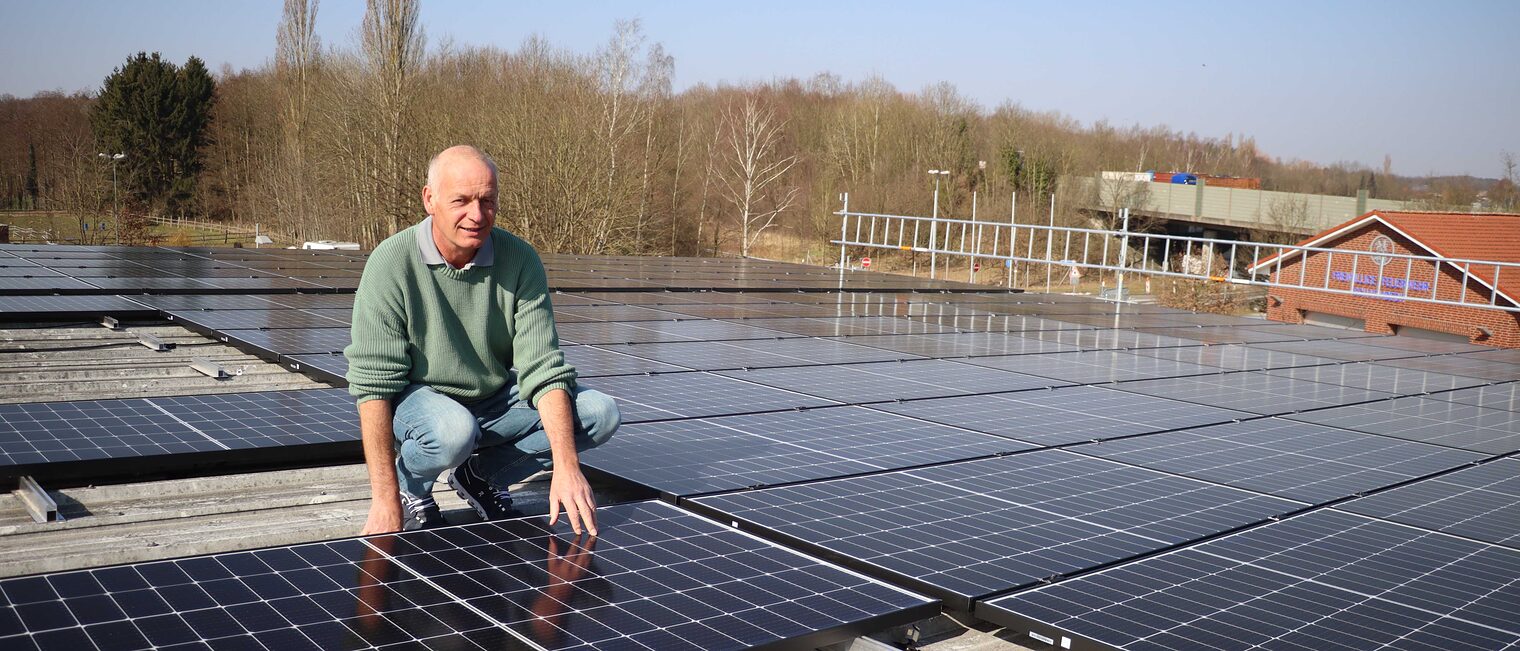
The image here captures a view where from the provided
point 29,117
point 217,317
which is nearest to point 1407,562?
point 217,317

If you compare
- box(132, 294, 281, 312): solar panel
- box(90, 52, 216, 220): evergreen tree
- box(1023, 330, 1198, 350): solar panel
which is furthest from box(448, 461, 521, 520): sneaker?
box(90, 52, 216, 220): evergreen tree

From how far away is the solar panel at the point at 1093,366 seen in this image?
27.4 feet

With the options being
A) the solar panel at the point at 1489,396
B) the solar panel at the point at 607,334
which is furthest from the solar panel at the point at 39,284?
the solar panel at the point at 1489,396

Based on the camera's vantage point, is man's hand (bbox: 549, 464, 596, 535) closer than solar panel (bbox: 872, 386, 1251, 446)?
Yes

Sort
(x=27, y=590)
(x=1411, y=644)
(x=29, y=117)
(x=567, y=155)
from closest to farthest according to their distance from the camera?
(x=27, y=590)
(x=1411, y=644)
(x=567, y=155)
(x=29, y=117)

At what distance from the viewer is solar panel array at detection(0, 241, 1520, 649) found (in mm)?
3203

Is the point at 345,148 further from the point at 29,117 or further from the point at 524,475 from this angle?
the point at 524,475

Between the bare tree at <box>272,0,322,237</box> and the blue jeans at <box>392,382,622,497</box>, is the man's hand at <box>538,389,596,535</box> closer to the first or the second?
the blue jeans at <box>392,382,622,497</box>

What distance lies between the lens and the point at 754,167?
5600cm

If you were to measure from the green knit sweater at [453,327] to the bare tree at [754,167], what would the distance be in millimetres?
47083

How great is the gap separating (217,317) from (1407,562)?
26.8 ft

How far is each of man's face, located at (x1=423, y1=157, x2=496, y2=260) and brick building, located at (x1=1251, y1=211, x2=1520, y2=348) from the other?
1011 inches

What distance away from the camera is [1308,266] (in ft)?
128

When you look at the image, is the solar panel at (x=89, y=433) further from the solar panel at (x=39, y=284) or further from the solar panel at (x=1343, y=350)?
the solar panel at (x=1343, y=350)
